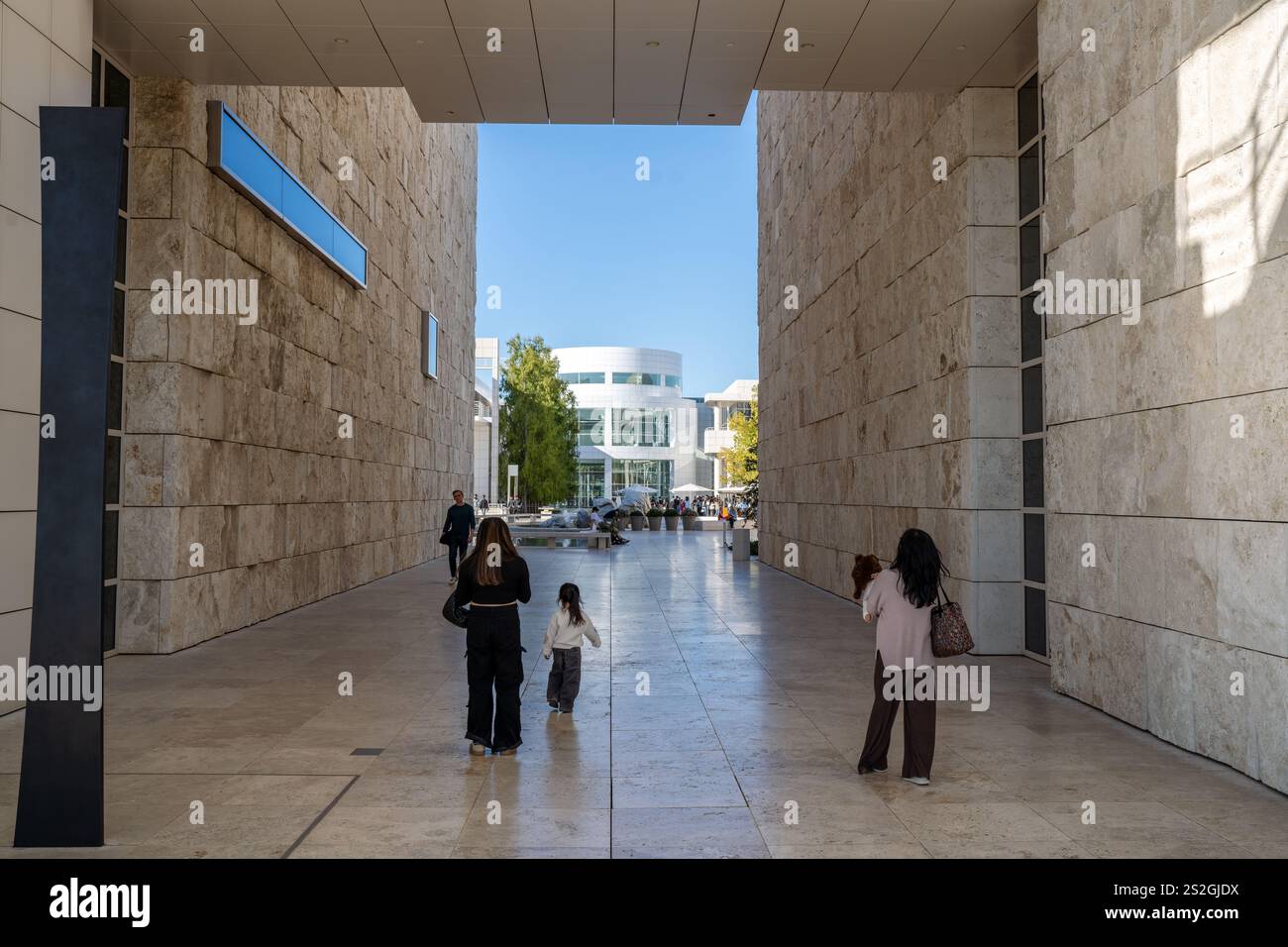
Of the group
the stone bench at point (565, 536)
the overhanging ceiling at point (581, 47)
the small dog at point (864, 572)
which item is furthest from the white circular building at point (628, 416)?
the small dog at point (864, 572)

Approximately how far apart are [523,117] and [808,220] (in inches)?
367

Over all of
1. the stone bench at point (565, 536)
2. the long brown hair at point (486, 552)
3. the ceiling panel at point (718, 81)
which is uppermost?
the ceiling panel at point (718, 81)

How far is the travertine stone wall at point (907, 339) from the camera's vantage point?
37.1 feet

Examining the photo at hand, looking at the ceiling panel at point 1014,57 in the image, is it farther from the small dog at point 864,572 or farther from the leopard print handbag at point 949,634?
the leopard print handbag at point 949,634

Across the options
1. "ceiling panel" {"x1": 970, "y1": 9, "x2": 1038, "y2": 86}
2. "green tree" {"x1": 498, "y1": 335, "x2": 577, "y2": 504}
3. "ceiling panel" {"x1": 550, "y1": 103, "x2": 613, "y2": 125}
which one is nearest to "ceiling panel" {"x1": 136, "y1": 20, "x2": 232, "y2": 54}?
"ceiling panel" {"x1": 550, "y1": 103, "x2": 613, "y2": 125}

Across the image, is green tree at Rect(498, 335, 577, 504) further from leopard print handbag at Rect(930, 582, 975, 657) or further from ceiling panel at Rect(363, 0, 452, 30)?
leopard print handbag at Rect(930, 582, 975, 657)

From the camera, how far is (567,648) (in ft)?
27.2

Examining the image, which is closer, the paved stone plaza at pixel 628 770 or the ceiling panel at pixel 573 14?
the paved stone plaza at pixel 628 770

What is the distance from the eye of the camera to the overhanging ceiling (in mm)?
9719

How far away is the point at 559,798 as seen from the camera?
600 cm

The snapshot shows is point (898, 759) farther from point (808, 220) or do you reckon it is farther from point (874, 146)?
point (808, 220)

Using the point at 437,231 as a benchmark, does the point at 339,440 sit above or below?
below

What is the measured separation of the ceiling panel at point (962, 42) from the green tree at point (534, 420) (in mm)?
50094

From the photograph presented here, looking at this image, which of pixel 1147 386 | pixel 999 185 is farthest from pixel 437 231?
pixel 1147 386
